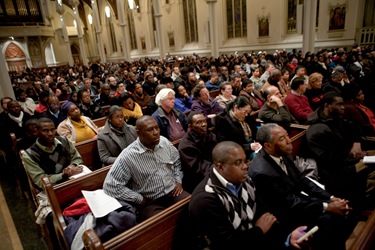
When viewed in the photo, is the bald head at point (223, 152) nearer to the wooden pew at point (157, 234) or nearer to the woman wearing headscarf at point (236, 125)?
the wooden pew at point (157, 234)

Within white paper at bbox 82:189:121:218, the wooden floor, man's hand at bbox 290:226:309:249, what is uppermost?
white paper at bbox 82:189:121:218

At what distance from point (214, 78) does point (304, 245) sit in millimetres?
5190

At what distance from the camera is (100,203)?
7.23 ft

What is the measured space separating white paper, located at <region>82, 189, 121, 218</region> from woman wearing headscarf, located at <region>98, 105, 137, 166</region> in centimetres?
80

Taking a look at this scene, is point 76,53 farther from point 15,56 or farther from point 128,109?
point 128,109

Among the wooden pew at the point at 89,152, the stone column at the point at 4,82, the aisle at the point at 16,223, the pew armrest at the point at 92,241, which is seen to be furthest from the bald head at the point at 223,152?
the stone column at the point at 4,82

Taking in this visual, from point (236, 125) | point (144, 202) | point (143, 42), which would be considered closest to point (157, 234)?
point (144, 202)

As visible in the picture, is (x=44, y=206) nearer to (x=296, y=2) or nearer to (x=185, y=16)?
(x=296, y=2)

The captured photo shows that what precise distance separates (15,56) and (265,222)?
2823 centimetres

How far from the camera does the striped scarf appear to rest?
1772 millimetres

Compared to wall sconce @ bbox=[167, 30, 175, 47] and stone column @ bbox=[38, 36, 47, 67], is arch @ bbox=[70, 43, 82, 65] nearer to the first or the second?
stone column @ bbox=[38, 36, 47, 67]

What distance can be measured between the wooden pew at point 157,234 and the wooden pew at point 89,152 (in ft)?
6.61

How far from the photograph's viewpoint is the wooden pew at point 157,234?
59.0 inches

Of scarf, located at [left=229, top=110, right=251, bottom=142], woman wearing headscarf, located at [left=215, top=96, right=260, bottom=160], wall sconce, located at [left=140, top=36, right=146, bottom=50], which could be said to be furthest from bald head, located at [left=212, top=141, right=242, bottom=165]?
wall sconce, located at [left=140, top=36, right=146, bottom=50]
